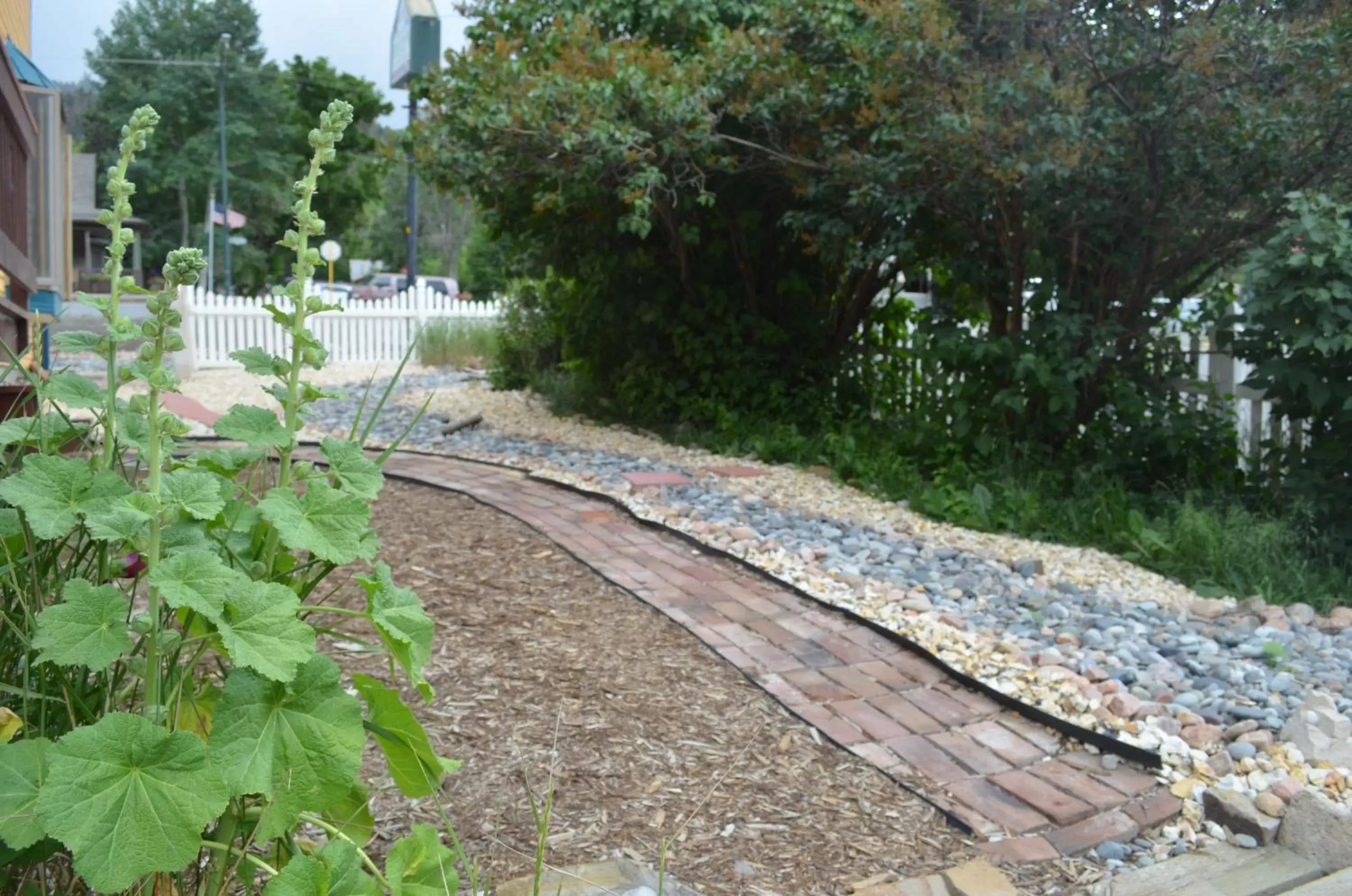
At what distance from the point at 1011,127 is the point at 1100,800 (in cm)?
340

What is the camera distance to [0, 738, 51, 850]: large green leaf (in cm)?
129

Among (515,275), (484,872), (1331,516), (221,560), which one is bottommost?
(484,872)

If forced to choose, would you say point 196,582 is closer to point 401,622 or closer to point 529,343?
point 401,622

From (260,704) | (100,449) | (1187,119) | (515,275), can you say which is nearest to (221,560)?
(260,704)

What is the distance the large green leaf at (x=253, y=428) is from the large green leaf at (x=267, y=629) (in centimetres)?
25

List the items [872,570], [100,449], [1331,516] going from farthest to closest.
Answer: [1331,516] → [872,570] → [100,449]

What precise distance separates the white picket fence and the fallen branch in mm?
4563

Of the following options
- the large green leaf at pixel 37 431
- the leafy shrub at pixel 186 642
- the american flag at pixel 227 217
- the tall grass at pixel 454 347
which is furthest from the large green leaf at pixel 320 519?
the american flag at pixel 227 217

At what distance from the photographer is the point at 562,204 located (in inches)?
263

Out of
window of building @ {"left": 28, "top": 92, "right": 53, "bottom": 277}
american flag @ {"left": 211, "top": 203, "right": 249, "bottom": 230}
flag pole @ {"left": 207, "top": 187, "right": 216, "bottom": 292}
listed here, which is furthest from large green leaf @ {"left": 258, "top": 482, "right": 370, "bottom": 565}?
american flag @ {"left": 211, "top": 203, "right": 249, "bottom": 230}

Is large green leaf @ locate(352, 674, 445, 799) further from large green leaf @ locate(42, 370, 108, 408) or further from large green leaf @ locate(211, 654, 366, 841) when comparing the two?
large green leaf @ locate(42, 370, 108, 408)

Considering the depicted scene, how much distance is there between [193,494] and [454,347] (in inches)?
475

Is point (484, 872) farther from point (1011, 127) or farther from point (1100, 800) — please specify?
point (1011, 127)

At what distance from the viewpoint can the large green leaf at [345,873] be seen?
4.70ft
